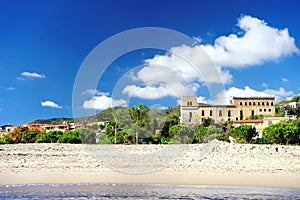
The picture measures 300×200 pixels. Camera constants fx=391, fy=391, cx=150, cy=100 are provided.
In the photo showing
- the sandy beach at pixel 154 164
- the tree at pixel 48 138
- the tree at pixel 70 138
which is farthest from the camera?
the tree at pixel 48 138

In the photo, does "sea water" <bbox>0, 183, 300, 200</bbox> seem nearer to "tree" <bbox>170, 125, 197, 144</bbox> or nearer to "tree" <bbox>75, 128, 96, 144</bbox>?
"tree" <bbox>75, 128, 96, 144</bbox>

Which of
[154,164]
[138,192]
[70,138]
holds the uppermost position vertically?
[70,138]

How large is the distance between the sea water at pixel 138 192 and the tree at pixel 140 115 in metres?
18.8

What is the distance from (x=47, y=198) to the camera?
496 inches

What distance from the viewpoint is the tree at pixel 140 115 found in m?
34.7

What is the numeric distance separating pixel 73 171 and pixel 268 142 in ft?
68.9

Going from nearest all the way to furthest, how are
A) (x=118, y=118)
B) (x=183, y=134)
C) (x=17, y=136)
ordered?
(x=183, y=134), (x=118, y=118), (x=17, y=136)

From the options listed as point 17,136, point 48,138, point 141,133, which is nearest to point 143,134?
point 141,133

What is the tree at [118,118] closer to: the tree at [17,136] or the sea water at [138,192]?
the tree at [17,136]

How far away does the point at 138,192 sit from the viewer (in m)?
14.3

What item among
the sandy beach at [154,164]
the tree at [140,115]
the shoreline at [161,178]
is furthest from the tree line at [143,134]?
the shoreline at [161,178]

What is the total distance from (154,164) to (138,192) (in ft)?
26.4

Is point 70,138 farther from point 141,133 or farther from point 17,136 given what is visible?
point 17,136

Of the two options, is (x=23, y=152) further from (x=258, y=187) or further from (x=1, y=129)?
(x=1, y=129)
